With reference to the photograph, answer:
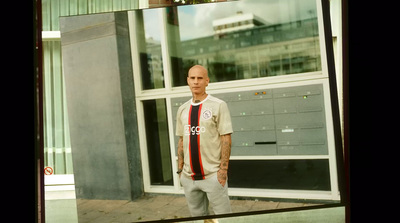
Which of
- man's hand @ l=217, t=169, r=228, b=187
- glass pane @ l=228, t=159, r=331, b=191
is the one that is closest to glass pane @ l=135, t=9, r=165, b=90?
man's hand @ l=217, t=169, r=228, b=187

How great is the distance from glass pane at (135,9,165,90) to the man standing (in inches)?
16.1

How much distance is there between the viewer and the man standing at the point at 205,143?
3.15 m

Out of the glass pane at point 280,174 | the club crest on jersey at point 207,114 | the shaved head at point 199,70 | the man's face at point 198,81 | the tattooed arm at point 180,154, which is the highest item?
the shaved head at point 199,70

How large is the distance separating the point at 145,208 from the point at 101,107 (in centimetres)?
121

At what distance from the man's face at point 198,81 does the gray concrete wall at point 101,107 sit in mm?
689

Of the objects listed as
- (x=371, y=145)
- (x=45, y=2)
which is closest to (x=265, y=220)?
(x=371, y=145)

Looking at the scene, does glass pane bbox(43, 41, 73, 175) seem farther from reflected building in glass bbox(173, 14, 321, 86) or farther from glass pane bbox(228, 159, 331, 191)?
glass pane bbox(228, 159, 331, 191)

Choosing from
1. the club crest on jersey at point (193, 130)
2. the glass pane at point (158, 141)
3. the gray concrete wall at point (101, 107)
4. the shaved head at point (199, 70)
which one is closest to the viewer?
the club crest on jersey at point (193, 130)

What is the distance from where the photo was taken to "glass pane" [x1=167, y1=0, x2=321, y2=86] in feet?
10.8

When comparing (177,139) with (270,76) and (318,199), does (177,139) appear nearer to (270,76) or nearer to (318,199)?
(270,76)

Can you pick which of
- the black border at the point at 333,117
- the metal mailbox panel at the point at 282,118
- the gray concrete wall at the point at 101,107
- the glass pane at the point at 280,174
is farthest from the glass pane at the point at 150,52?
the glass pane at the point at 280,174

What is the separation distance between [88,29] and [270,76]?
6.65ft

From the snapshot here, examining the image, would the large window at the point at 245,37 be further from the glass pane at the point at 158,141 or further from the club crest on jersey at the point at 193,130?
the club crest on jersey at the point at 193,130

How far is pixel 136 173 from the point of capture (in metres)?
3.48
